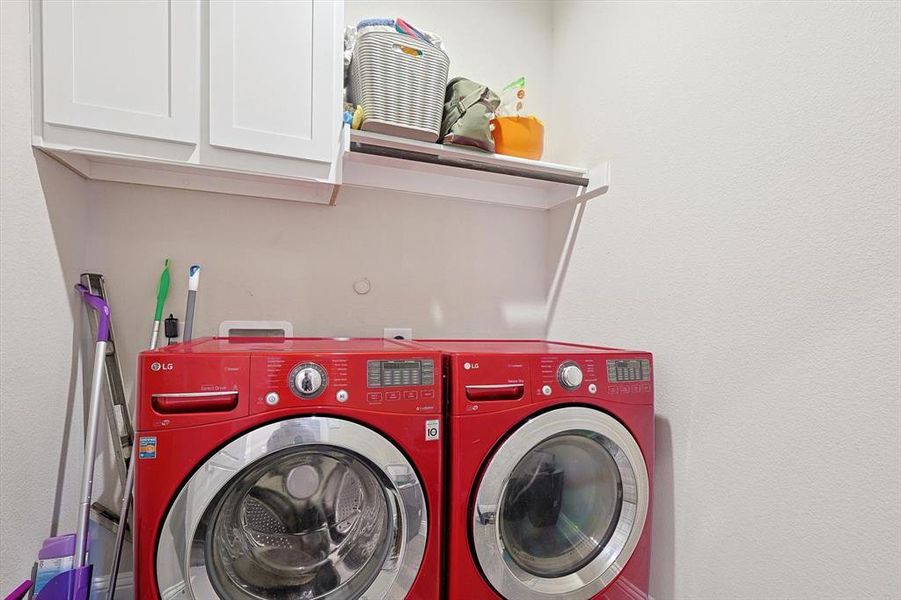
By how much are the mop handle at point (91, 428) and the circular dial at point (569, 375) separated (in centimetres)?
133

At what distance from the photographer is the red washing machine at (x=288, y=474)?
0.94 m

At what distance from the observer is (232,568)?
Result: 42.1 inches

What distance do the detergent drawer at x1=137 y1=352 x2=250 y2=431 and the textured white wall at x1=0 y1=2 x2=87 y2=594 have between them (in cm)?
50

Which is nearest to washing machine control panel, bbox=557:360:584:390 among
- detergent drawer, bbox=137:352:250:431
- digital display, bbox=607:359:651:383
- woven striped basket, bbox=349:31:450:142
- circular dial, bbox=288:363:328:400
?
digital display, bbox=607:359:651:383

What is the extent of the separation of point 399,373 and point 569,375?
488 millimetres

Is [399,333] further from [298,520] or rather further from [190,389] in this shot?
[190,389]

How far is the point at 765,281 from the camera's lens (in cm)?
113

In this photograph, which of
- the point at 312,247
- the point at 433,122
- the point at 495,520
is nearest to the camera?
the point at 495,520

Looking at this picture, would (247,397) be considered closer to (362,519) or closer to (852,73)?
(362,519)

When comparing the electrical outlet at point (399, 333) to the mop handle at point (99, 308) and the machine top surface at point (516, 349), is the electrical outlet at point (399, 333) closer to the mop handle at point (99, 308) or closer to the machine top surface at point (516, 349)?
the machine top surface at point (516, 349)

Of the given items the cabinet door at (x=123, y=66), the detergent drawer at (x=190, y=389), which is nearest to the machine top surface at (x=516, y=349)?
the detergent drawer at (x=190, y=389)

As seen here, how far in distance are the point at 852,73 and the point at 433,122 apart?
1126 millimetres

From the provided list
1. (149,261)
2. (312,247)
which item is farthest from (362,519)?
(149,261)

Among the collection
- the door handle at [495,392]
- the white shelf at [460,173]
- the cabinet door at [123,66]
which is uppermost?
the cabinet door at [123,66]
